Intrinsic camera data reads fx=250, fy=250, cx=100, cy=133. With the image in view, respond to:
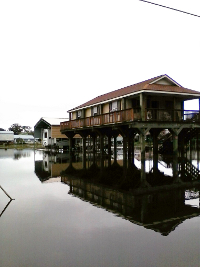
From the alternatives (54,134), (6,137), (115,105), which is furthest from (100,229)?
(6,137)

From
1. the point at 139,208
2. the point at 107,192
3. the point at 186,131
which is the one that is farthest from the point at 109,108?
the point at 139,208

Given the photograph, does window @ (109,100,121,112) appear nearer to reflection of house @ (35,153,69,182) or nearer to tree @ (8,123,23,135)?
reflection of house @ (35,153,69,182)

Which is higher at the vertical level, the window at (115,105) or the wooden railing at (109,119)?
the window at (115,105)

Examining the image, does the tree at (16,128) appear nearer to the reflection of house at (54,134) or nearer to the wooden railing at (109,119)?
the reflection of house at (54,134)

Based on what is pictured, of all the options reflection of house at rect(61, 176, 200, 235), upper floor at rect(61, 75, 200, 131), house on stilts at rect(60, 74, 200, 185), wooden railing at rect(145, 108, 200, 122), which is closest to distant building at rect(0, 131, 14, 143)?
house on stilts at rect(60, 74, 200, 185)

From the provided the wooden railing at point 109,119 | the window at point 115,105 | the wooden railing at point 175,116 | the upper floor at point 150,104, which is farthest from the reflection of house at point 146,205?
the window at point 115,105

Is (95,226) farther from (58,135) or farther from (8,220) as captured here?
(58,135)

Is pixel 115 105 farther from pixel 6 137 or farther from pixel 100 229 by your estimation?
pixel 6 137

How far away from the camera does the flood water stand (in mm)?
4668

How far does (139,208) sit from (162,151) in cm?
2524

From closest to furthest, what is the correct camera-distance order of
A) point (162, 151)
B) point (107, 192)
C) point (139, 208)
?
1. point (139, 208)
2. point (107, 192)
3. point (162, 151)

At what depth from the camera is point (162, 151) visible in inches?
1266

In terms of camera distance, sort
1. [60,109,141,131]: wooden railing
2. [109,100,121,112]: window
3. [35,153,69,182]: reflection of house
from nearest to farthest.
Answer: [35,153,69,182]: reflection of house, [60,109,141,131]: wooden railing, [109,100,121,112]: window

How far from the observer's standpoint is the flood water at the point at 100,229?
4.67m
